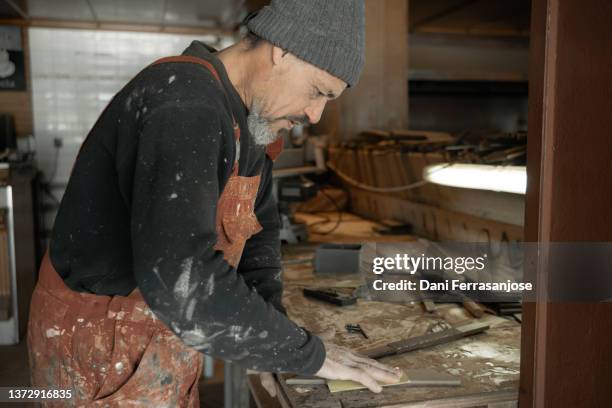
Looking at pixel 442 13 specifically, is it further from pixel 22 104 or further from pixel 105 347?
pixel 105 347

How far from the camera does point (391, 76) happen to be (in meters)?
5.54

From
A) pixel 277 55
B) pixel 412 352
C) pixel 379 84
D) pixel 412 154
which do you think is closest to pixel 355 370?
pixel 412 352

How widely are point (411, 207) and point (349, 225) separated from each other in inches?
22.2

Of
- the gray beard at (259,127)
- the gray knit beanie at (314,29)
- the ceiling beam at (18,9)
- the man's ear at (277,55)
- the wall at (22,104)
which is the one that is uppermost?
the ceiling beam at (18,9)

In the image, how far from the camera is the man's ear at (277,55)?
117cm

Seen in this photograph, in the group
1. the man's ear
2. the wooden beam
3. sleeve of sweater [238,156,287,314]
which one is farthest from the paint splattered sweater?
the wooden beam

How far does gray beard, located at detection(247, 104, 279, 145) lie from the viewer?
4.32ft

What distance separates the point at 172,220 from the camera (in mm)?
960

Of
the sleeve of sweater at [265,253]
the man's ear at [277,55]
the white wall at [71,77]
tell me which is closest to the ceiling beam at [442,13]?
the white wall at [71,77]

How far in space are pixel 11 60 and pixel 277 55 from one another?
6.48m

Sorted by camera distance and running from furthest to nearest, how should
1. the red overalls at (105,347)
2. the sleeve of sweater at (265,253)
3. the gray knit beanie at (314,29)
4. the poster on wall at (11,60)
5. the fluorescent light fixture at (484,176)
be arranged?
1. the poster on wall at (11,60)
2. the fluorescent light fixture at (484,176)
3. the sleeve of sweater at (265,253)
4. the red overalls at (105,347)
5. the gray knit beanie at (314,29)

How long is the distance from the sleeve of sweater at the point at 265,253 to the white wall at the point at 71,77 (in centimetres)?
558

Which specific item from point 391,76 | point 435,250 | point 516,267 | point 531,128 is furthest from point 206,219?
point 391,76

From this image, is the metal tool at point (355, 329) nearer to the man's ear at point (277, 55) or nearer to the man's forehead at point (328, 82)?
the man's forehead at point (328, 82)
